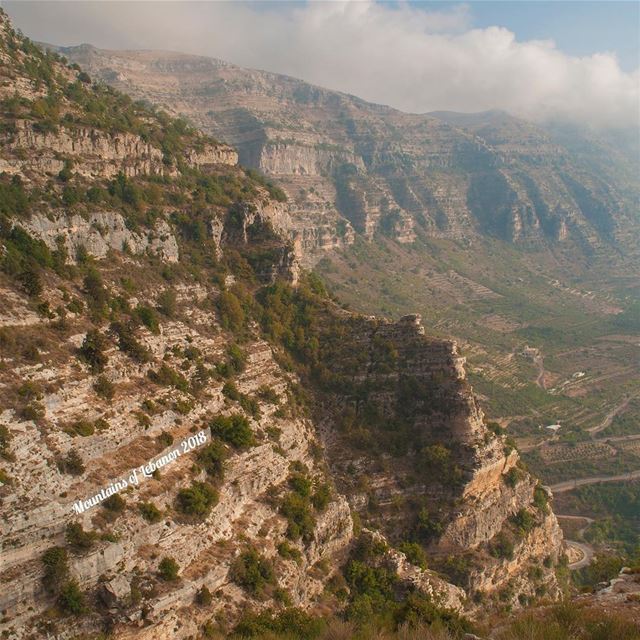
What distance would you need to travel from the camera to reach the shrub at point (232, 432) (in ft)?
160

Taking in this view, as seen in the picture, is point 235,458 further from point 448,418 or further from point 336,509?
point 448,418

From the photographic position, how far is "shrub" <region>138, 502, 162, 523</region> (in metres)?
39.0

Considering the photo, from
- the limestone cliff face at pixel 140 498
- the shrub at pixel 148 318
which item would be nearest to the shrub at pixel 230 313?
the limestone cliff face at pixel 140 498

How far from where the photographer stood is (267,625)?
38.3 meters

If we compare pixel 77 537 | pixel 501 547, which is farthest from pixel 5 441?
pixel 501 547

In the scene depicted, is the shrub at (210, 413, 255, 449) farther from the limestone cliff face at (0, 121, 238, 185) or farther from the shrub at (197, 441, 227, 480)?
the limestone cliff face at (0, 121, 238, 185)

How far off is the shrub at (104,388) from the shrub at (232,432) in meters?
9.12

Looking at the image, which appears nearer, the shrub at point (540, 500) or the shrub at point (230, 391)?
the shrub at point (230, 391)

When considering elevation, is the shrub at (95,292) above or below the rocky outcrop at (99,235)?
below

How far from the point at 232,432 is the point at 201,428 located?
104 inches

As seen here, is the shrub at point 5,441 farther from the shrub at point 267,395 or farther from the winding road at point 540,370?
the winding road at point 540,370

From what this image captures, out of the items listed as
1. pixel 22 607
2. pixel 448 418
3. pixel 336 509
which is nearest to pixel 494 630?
pixel 336 509

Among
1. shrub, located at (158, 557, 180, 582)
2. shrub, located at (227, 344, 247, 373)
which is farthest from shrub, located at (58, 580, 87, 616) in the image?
shrub, located at (227, 344, 247, 373)

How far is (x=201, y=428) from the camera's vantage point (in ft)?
157
